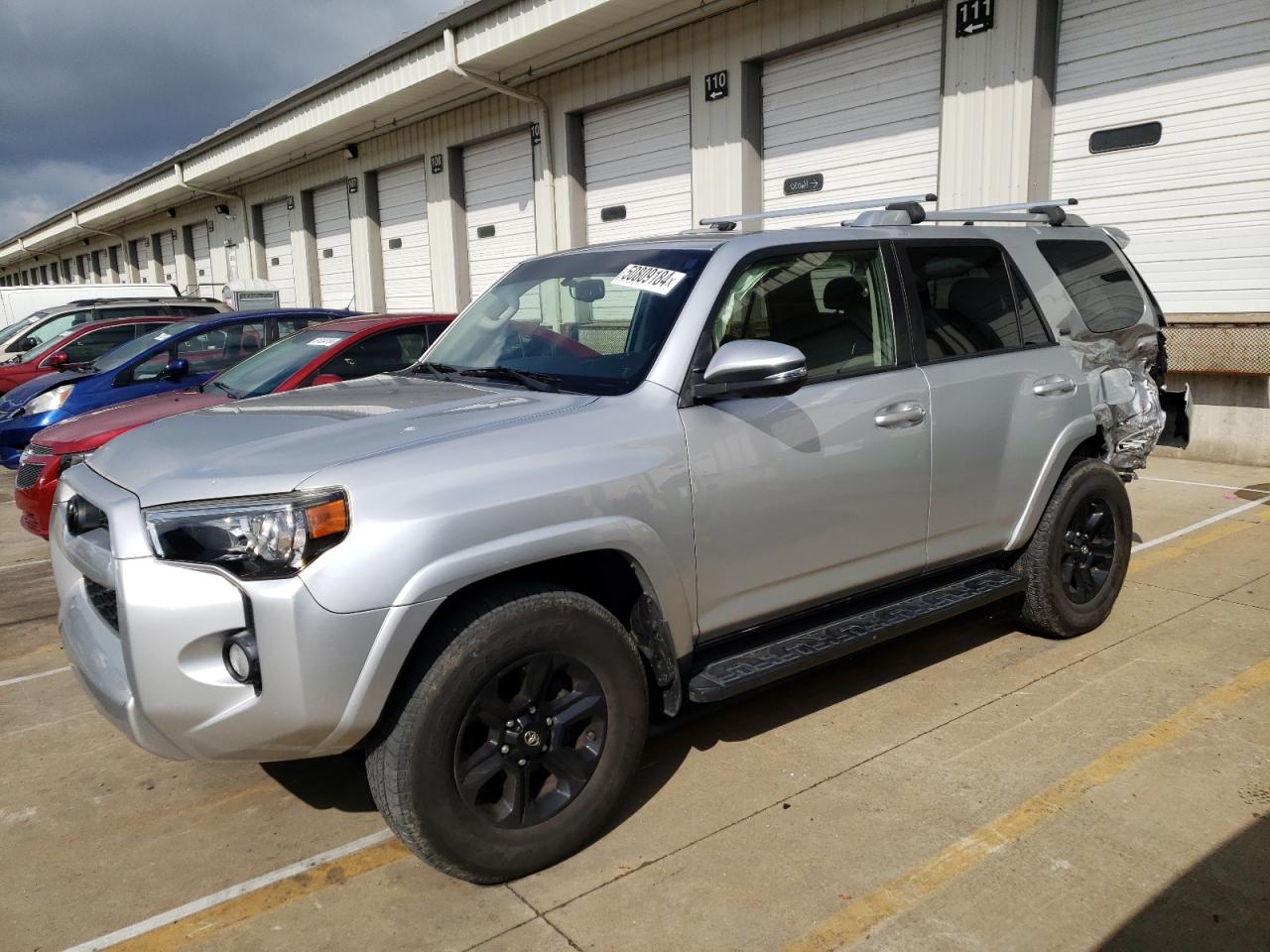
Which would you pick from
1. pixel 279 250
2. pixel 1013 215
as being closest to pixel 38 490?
pixel 1013 215

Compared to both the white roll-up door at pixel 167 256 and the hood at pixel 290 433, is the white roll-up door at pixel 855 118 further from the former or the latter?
the white roll-up door at pixel 167 256

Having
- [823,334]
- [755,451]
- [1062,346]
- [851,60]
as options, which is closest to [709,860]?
[755,451]

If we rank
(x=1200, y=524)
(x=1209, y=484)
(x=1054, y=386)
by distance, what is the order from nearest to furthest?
(x=1054, y=386)
(x=1200, y=524)
(x=1209, y=484)

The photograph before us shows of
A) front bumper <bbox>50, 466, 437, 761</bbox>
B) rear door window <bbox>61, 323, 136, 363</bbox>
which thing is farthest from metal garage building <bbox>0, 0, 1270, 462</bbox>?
front bumper <bbox>50, 466, 437, 761</bbox>

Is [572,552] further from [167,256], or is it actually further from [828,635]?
[167,256]

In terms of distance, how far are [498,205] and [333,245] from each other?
677cm

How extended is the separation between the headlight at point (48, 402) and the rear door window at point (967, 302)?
7.94 meters

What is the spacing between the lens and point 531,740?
2.79 m

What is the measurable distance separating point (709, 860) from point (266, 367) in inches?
218

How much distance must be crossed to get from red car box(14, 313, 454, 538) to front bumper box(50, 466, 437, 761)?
3530 millimetres

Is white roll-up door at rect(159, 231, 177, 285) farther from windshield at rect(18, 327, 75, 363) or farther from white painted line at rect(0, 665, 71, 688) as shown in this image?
white painted line at rect(0, 665, 71, 688)

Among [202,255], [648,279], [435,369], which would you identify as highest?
[202,255]

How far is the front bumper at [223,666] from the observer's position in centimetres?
243

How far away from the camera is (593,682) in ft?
9.61
